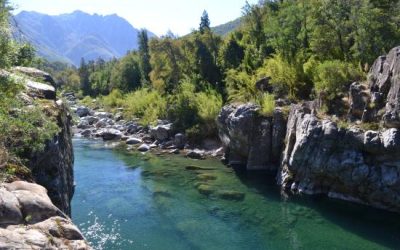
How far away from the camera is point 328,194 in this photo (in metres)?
27.9

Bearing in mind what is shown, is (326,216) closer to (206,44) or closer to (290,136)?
(290,136)

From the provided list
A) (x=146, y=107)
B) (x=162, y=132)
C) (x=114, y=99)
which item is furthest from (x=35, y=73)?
(x=114, y=99)

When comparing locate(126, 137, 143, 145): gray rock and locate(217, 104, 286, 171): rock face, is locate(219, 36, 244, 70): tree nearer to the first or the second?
locate(126, 137, 143, 145): gray rock

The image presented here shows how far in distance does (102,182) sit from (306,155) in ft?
52.7

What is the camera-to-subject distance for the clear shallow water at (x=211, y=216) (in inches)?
841

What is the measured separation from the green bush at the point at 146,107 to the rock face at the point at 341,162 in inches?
1047

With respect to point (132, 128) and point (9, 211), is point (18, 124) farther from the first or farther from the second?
point (132, 128)

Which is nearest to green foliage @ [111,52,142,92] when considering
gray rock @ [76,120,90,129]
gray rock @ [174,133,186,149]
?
gray rock @ [76,120,90,129]

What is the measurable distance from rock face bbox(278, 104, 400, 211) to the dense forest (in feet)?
10.3

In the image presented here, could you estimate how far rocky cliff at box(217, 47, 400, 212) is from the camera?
24.5 metres

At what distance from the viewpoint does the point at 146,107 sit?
60000 mm

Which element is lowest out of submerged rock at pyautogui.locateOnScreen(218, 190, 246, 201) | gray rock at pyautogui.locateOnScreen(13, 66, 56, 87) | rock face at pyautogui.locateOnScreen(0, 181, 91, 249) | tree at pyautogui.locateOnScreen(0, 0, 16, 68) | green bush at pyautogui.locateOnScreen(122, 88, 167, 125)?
submerged rock at pyautogui.locateOnScreen(218, 190, 246, 201)

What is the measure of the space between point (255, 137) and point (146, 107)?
2814 centimetres

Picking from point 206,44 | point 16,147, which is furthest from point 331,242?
point 206,44
